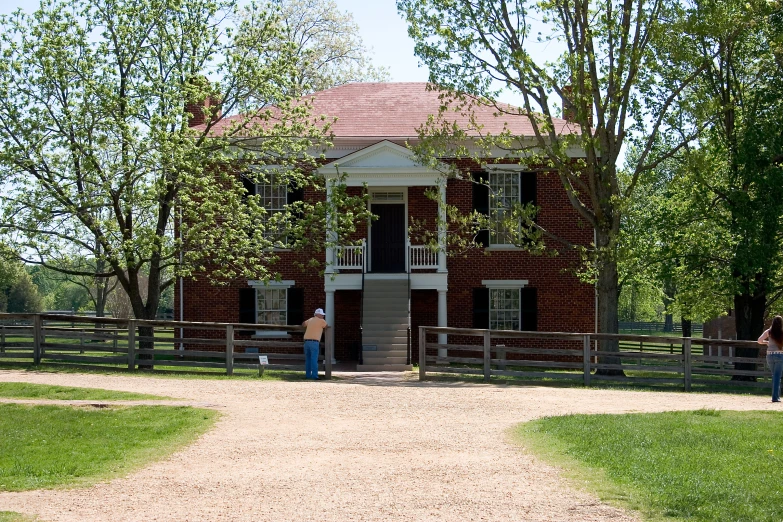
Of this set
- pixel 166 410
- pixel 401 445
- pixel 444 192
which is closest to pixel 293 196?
pixel 444 192

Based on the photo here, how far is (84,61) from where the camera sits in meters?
24.4

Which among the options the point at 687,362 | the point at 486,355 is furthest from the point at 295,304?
the point at 687,362

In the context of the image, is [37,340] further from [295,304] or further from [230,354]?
[295,304]

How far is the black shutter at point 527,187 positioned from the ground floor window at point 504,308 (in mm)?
2634

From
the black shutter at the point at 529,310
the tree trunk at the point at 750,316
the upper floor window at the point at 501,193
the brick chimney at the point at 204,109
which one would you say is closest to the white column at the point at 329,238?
the brick chimney at the point at 204,109

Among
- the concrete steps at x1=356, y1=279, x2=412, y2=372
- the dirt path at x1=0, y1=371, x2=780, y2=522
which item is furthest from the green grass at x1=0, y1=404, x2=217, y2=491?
the concrete steps at x1=356, y1=279, x2=412, y2=372

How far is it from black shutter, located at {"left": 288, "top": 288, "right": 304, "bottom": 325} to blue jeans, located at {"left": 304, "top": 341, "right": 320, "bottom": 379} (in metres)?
8.60

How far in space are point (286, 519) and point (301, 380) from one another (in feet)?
42.1

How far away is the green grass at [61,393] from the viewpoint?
16.8 meters

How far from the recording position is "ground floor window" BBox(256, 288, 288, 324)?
30297 millimetres

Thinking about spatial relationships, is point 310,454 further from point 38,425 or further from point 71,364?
point 71,364

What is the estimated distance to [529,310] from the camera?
2953cm

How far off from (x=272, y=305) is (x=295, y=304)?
910mm

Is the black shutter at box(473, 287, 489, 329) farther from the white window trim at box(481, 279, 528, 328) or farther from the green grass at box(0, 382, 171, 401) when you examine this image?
the green grass at box(0, 382, 171, 401)
